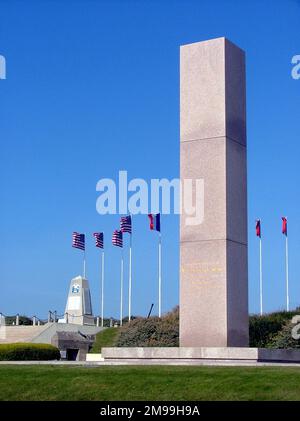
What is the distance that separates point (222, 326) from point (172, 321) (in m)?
7.94

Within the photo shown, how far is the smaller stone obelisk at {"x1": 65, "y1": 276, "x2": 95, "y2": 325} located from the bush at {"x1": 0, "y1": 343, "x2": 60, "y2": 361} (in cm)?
2479

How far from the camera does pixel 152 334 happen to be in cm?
2830

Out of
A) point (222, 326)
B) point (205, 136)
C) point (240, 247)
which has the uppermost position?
point (205, 136)

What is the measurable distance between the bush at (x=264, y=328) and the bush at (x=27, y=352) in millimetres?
7711

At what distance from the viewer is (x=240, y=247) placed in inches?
868

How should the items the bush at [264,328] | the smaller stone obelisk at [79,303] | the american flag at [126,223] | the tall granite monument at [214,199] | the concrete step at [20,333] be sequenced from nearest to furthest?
the tall granite monument at [214,199]
the bush at [264,328]
the concrete step at [20,333]
the american flag at [126,223]
the smaller stone obelisk at [79,303]

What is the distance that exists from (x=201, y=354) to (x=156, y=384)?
483cm

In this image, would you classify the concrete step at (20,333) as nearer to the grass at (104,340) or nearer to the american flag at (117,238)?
the grass at (104,340)

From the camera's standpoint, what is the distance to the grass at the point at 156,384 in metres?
14.4

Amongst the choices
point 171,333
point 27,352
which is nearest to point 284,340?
point 171,333

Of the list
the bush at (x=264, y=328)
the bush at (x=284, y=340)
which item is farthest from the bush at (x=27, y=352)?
the bush at (x=284, y=340)

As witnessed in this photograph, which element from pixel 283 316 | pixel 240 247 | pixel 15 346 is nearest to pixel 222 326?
pixel 240 247

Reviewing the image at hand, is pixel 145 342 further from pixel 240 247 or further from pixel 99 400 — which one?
pixel 99 400

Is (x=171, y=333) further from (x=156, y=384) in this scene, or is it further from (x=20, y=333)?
(x=20, y=333)
